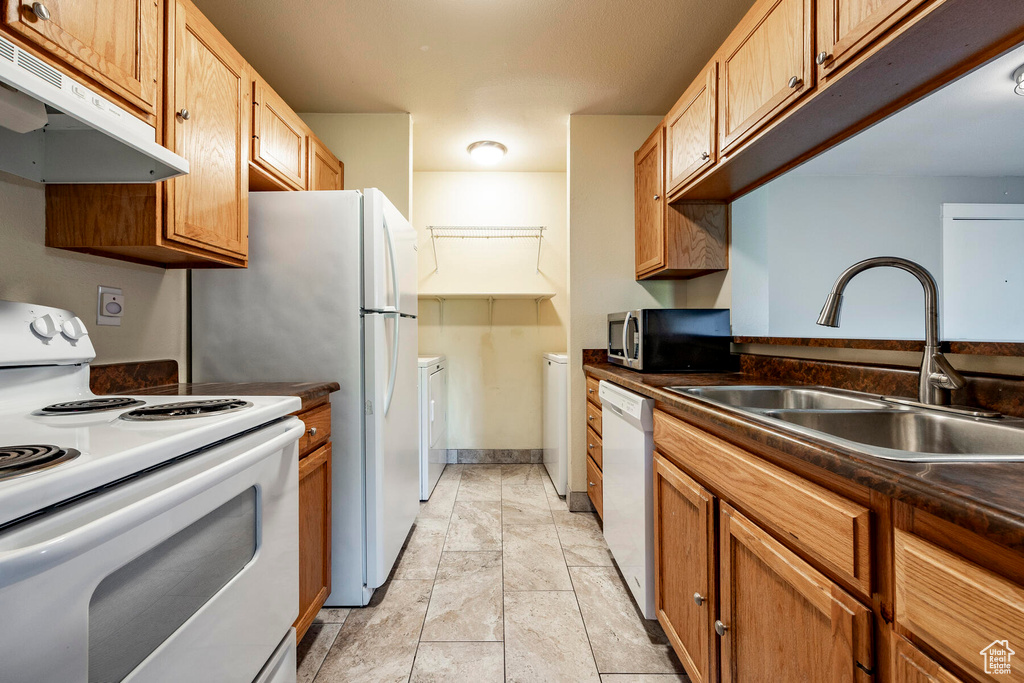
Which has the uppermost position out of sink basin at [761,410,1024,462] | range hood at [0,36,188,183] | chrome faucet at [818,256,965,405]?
range hood at [0,36,188,183]

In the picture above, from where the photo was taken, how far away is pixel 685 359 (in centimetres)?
221

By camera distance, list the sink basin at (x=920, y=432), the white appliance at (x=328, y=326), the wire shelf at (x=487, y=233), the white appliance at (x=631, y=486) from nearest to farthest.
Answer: the sink basin at (x=920, y=432)
the white appliance at (x=631, y=486)
the white appliance at (x=328, y=326)
the wire shelf at (x=487, y=233)

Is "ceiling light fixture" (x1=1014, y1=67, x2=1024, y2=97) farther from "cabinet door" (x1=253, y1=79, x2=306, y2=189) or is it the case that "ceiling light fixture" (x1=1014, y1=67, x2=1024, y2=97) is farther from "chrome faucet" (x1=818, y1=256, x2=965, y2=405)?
"cabinet door" (x1=253, y1=79, x2=306, y2=189)

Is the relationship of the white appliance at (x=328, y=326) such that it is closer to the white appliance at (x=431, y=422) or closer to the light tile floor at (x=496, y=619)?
the light tile floor at (x=496, y=619)

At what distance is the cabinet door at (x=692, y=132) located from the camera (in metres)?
1.82

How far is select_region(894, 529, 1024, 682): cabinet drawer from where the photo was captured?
0.46 metres

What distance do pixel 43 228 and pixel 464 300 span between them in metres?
2.70

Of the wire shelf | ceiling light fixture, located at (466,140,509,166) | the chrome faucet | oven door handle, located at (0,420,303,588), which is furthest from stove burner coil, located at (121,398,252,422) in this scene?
the wire shelf

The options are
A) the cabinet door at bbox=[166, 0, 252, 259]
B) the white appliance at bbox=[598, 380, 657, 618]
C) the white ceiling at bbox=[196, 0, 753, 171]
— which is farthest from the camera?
the white ceiling at bbox=[196, 0, 753, 171]

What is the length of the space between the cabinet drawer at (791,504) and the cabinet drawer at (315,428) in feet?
3.73

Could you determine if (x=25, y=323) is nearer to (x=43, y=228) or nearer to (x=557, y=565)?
(x=43, y=228)

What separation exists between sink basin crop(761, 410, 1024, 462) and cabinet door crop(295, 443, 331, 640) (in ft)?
4.40

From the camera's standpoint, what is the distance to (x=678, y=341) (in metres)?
2.20

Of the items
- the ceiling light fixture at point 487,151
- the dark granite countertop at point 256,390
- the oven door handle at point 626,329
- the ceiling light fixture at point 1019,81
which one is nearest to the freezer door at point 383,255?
the dark granite countertop at point 256,390
